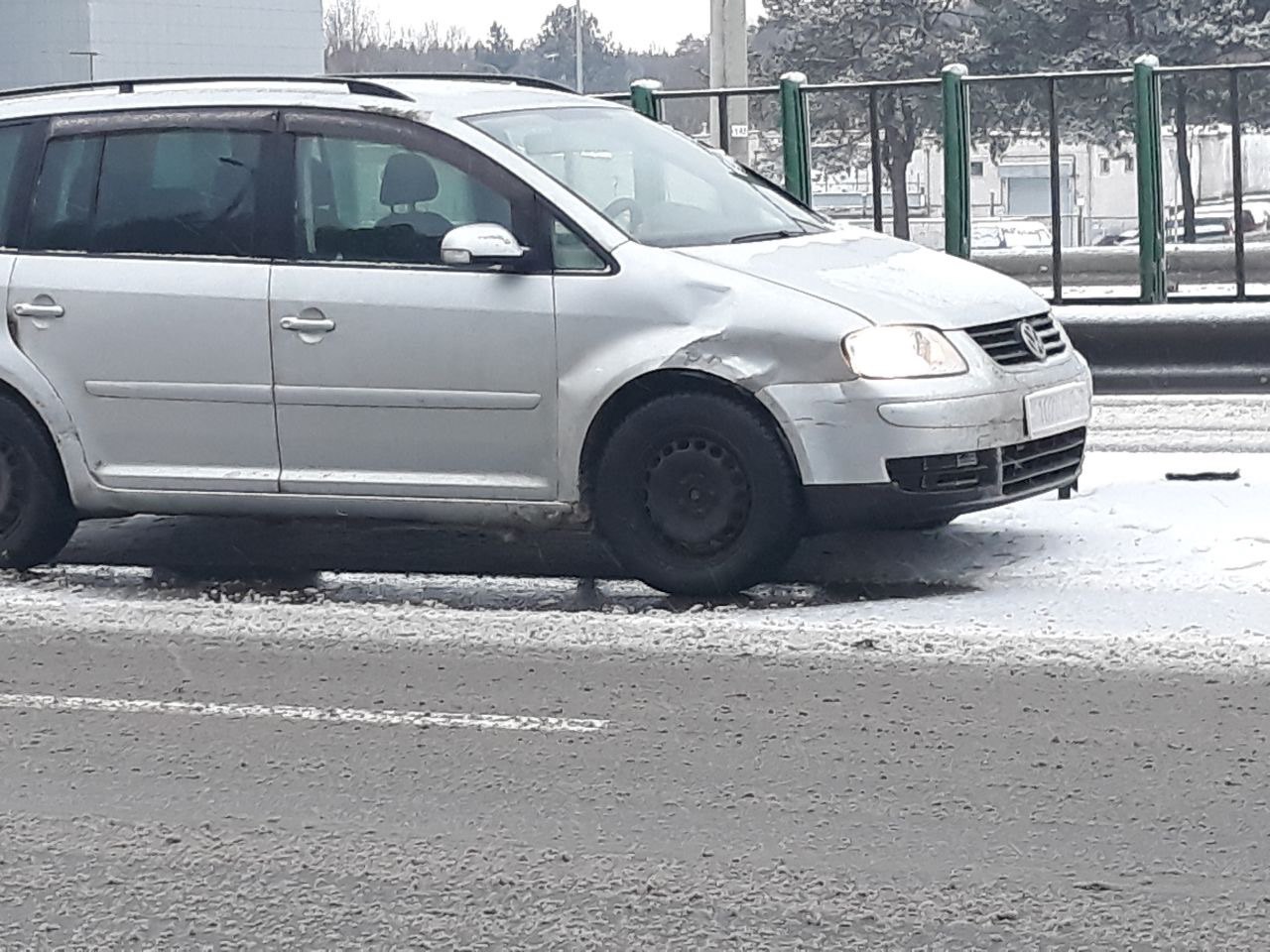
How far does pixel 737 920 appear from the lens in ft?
14.2

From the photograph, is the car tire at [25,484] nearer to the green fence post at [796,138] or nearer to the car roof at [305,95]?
the car roof at [305,95]

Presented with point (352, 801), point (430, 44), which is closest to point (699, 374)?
point (352, 801)

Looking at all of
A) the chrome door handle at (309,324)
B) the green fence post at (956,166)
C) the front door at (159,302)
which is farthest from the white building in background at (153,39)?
the chrome door handle at (309,324)

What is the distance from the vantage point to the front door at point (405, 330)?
25.1ft

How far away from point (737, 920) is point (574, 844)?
2.00 ft

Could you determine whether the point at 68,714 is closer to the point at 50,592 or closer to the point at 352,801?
the point at 352,801

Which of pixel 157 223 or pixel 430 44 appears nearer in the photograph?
pixel 157 223

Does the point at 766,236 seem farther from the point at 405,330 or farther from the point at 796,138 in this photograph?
the point at 796,138

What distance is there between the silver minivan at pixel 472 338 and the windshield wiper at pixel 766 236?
17 millimetres

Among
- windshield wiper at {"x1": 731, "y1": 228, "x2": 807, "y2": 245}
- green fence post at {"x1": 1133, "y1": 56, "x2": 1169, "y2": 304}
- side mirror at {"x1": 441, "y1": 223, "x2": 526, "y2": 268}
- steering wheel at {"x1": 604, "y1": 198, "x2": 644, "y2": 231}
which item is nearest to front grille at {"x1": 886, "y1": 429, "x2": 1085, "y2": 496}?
windshield wiper at {"x1": 731, "y1": 228, "x2": 807, "y2": 245}

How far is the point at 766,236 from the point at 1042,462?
50.3 inches

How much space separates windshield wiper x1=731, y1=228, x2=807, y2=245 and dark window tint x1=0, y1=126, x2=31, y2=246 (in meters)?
2.65

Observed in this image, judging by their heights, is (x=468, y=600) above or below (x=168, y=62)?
below

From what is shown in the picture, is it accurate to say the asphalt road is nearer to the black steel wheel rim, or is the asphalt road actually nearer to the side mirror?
the black steel wheel rim
